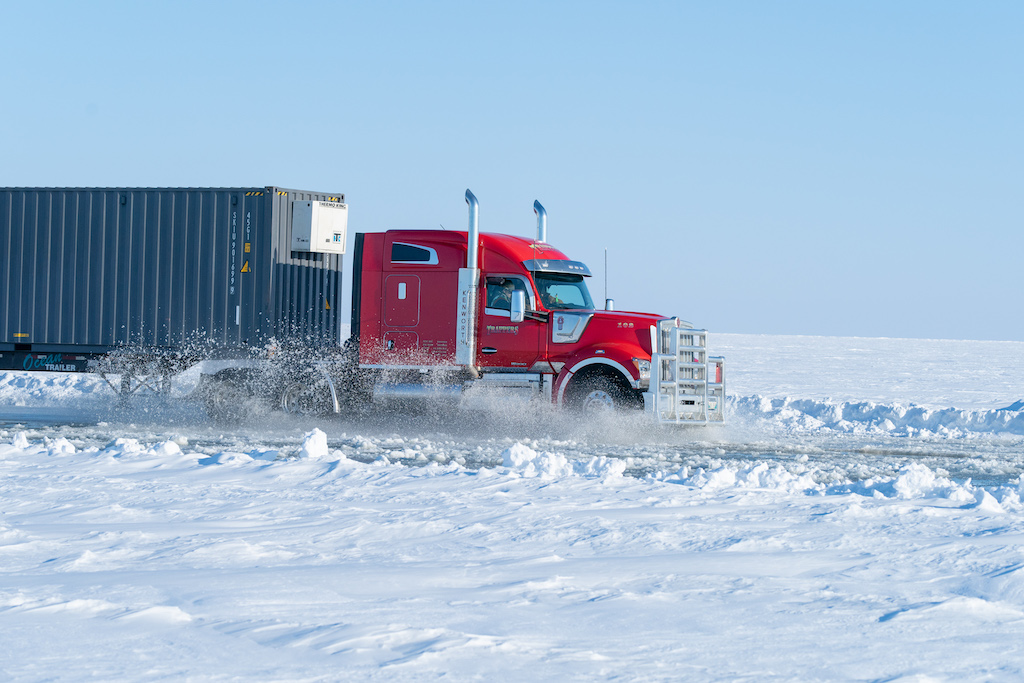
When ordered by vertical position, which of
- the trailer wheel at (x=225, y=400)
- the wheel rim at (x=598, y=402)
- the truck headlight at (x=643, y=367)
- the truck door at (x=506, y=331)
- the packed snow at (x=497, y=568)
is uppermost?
the truck door at (x=506, y=331)

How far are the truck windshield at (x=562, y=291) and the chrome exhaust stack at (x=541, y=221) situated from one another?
867 millimetres

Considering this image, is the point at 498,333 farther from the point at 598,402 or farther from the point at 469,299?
the point at 598,402

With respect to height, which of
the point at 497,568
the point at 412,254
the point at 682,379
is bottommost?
the point at 497,568

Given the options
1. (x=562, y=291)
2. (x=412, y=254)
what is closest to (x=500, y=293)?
(x=562, y=291)

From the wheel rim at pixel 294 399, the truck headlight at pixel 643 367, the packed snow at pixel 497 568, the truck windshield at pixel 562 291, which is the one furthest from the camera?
the wheel rim at pixel 294 399

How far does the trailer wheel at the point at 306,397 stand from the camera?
1448 cm

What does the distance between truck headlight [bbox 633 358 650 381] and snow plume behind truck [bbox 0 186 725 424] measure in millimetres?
31

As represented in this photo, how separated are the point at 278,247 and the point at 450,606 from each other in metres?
10.2

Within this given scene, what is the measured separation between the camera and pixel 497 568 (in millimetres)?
5633

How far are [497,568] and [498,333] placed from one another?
8.35 meters

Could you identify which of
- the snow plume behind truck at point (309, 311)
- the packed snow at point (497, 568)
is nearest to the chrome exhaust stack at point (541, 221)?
the snow plume behind truck at point (309, 311)

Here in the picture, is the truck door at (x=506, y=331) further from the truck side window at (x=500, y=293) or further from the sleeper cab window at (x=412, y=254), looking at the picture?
the sleeper cab window at (x=412, y=254)

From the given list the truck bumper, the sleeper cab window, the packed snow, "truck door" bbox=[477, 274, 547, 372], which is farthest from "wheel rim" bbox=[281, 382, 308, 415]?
the truck bumper

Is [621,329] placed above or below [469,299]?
below
